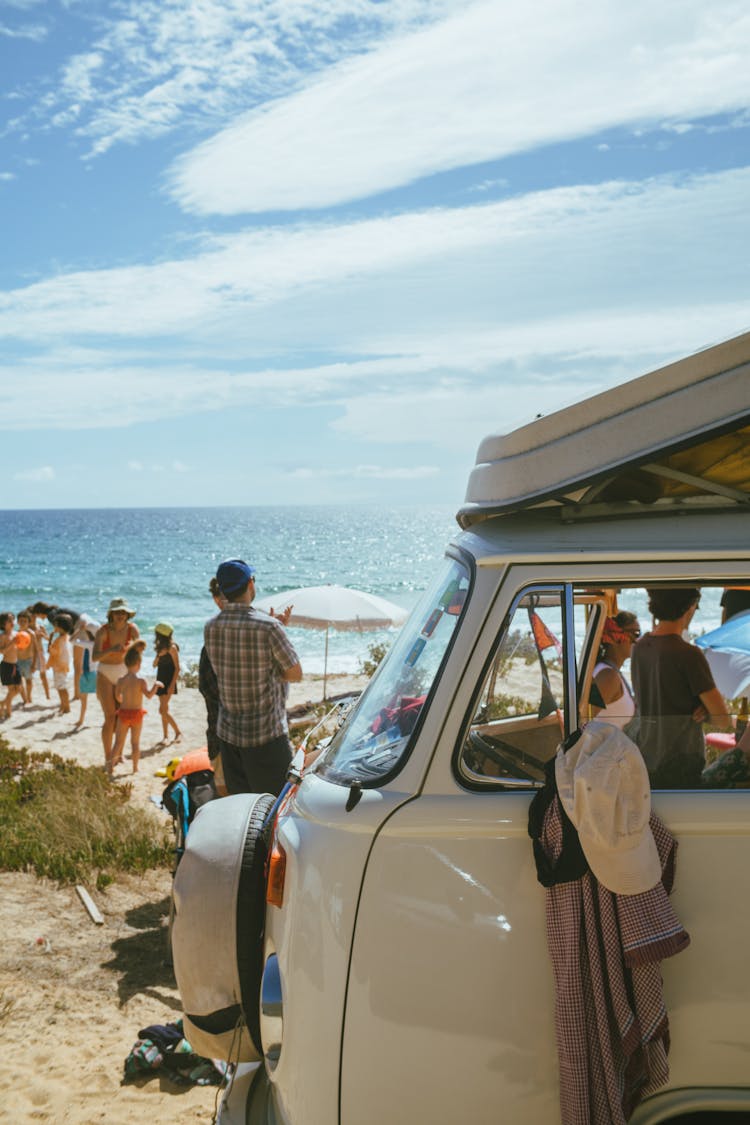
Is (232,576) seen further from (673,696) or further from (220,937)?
(673,696)

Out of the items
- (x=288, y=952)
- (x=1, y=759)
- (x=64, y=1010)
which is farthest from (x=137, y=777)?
(x=288, y=952)

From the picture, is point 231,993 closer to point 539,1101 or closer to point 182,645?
point 539,1101

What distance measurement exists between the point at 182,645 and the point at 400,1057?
115ft

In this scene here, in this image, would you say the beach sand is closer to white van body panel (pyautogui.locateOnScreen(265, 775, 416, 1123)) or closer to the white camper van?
the white camper van

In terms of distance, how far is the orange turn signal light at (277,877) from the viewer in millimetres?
2811

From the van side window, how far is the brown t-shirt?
0.75 feet

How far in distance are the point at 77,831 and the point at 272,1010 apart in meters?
6.23

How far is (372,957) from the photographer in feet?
7.93

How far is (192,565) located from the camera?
76.2 meters

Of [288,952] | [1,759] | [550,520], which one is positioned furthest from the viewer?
[1,759]

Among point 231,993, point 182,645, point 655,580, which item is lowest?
point 182,645

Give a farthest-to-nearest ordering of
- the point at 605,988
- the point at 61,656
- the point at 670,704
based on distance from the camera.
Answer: the point at 61,656 < the point at 670,704 < the point at 605,988

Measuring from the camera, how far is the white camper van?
2.39m

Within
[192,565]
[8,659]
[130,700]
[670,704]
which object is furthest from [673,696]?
[192,565]
